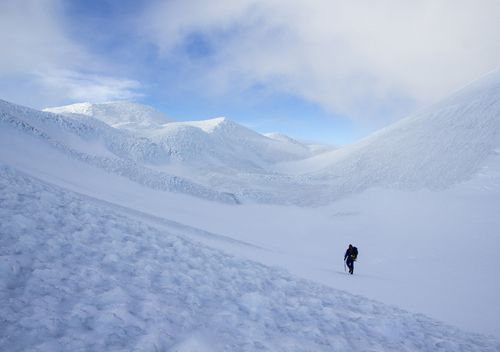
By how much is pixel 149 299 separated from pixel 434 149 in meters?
51.2

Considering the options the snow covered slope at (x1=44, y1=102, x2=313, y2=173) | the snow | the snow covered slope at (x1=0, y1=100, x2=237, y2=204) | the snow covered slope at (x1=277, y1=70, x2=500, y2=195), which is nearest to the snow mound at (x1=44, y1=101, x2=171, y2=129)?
the snow covered slope at (x1=44, y1=102, x2=313, y2=173)

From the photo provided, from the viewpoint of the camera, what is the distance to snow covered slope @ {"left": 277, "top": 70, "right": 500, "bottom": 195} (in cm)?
4200

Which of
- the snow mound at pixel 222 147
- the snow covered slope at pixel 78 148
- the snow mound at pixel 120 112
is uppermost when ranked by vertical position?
the snow mound at pixel 120 112

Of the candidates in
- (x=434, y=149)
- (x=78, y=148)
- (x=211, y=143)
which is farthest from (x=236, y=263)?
(x=211, y=143)

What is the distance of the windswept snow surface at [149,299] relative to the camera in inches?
212

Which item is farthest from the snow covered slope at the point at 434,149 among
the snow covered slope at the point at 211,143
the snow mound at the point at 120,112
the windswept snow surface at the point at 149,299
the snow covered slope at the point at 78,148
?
the snow mound at the point at 120,112

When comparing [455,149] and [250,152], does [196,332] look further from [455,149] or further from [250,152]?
[250,152]

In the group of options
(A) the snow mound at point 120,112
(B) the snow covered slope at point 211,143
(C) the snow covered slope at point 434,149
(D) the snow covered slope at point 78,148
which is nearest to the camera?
(D) the snow covered slope at point 78,148

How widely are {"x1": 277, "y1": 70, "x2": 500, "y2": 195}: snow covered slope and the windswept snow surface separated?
3588cm

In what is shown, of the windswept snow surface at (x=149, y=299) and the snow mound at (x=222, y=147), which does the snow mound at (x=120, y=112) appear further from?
the windswept snow surface at (x=149, y=299)

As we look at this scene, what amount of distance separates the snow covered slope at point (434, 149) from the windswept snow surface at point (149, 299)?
35885mm

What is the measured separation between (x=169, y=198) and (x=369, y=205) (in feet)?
74.8

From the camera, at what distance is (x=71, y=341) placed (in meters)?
4.91

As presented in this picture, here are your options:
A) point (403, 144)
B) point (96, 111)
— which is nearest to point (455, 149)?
point (403, 144)
